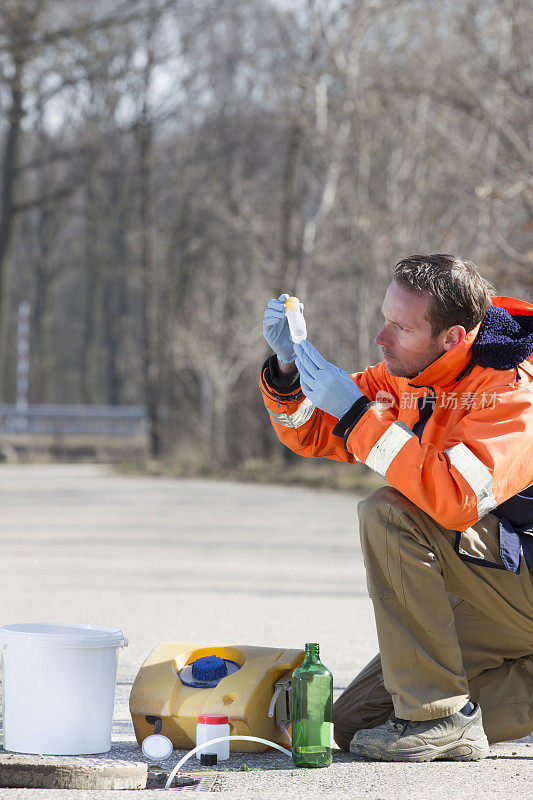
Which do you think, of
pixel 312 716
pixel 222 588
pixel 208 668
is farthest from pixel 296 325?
pixel 222 588

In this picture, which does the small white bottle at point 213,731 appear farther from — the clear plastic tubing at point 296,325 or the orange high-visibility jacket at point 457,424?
the clear plastic tubing at point 296,325

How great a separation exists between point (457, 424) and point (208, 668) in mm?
1091

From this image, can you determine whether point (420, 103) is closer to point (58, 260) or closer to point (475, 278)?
point (475, 278)

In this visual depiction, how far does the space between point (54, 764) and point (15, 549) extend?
6549 millimetres

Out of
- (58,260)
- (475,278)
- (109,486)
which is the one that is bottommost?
(109,486)

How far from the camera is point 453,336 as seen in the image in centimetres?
370

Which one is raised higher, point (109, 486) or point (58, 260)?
point (58, 260)

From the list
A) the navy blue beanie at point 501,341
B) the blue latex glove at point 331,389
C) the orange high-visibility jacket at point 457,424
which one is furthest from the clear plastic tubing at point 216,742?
the navy blue beanie at point 501,341

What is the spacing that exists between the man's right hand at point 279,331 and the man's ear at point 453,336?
0.62 m

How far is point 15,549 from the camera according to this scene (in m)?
9.55

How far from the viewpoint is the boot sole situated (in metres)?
3.54

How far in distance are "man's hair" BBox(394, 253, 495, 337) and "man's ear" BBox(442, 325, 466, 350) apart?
3cm

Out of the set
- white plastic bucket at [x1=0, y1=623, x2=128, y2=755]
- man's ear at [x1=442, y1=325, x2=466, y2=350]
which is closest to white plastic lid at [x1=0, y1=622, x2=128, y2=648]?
white plastic bucket at [x1=0, y1=623, x2=128, y2=755]

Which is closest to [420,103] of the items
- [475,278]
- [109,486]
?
[109,486]
